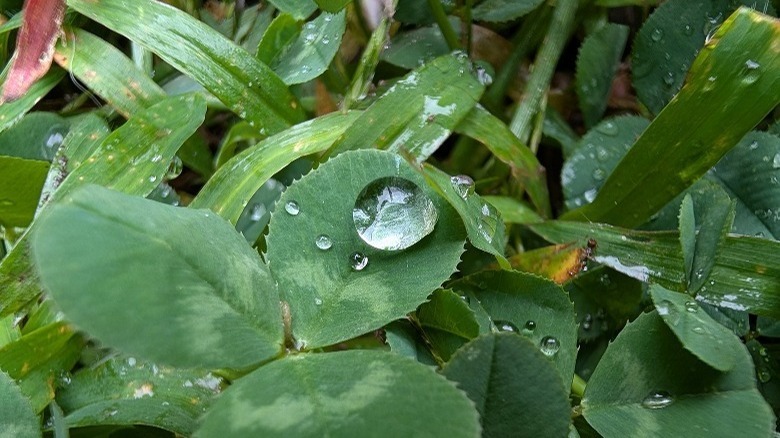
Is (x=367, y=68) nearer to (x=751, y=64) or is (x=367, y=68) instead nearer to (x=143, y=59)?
(x=143, y=59)

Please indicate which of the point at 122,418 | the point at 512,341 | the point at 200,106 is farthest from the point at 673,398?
the point at 200,106

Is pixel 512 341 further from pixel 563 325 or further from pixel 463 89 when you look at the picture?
pixel 463 89

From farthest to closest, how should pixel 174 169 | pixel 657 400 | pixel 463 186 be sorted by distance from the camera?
pixel 174 169 < pixel 463 186 < pixel 657 400

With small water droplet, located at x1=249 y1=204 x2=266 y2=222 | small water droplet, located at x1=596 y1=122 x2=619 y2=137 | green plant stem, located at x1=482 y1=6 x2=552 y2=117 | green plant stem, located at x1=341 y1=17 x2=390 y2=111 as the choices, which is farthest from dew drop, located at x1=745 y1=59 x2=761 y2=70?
small water droplet, located at x1=249 y1=204 x2=266 y2=222

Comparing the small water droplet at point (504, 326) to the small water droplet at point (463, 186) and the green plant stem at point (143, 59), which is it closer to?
the small water droplet at point (463, 186)

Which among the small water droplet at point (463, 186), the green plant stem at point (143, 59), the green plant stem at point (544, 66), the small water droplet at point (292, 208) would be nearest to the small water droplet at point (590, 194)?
the green plant stem at point (544, 66)

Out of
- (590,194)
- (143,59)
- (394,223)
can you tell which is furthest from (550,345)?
(143,59)
